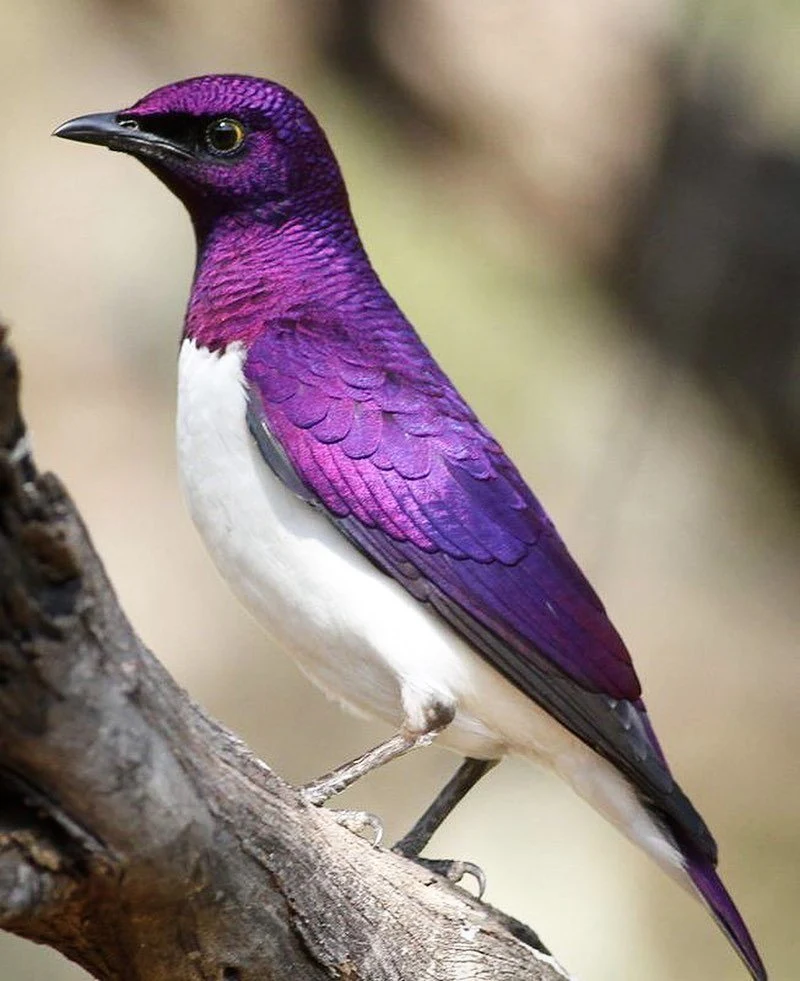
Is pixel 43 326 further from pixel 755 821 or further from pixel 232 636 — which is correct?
pixel 755 821

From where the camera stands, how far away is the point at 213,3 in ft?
20.9

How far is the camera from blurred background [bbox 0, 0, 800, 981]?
18.8 ft

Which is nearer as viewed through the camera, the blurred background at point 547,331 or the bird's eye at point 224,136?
the bird's eye at point 224,136

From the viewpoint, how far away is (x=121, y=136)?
3.45m

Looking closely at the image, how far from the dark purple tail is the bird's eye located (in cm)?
164

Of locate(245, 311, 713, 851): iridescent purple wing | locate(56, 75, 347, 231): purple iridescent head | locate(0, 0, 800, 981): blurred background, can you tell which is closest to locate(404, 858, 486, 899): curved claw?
locate(245, 311, 713, 851): iridescent purple wing

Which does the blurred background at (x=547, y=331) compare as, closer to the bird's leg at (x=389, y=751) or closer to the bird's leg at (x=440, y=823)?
the bird's leg at (x=440, y=823)

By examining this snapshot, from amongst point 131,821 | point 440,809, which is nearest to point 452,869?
point 440,809

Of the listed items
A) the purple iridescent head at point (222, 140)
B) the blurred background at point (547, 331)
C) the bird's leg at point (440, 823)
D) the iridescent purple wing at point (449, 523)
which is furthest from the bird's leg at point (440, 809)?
the blurred background at point (547, 331)

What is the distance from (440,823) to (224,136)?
1457 mm

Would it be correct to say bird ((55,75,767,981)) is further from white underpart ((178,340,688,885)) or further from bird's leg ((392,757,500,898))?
bird's leg ((392,757,500,898))

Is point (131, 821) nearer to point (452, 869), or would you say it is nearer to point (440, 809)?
point (452, 869)

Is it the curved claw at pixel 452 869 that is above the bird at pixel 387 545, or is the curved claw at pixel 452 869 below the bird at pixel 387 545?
below

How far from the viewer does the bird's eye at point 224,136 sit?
137 inches
